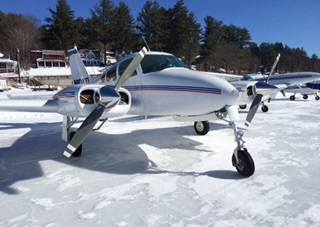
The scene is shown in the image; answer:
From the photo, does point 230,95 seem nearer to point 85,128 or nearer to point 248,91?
point 248,91

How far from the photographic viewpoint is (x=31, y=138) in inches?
317

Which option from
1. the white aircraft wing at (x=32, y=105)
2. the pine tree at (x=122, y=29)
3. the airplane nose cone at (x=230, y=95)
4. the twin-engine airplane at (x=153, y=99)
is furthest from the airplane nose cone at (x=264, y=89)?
the pine tree at (x=122, y=29)

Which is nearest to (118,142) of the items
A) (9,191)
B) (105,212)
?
(9,191)

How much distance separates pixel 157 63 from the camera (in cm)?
581

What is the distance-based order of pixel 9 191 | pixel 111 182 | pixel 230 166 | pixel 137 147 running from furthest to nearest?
pixel 137 147
pixel 230 166
pixel 111 182
pixel 9 191

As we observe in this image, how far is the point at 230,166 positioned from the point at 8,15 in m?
78.5

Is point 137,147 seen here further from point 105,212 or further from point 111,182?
point 105,212

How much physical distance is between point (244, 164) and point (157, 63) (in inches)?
A: 118

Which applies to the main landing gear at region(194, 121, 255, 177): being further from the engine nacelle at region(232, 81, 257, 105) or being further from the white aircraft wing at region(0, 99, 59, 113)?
the white aircraft wing at region(0, 99, 59, 113)

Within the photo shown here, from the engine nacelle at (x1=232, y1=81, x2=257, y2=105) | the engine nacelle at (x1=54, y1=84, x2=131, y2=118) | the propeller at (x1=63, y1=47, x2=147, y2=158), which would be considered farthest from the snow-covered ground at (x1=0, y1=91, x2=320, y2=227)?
the engine nacelle at (x1=232, y1=81, x2=257, y2=105)

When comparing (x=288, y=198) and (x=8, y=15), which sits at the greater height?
(x=8, y=15)

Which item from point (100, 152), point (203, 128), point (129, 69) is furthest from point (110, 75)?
point (203, 128)

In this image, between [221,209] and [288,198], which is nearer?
[221,209]

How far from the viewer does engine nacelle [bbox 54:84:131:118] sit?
488 centimetres
